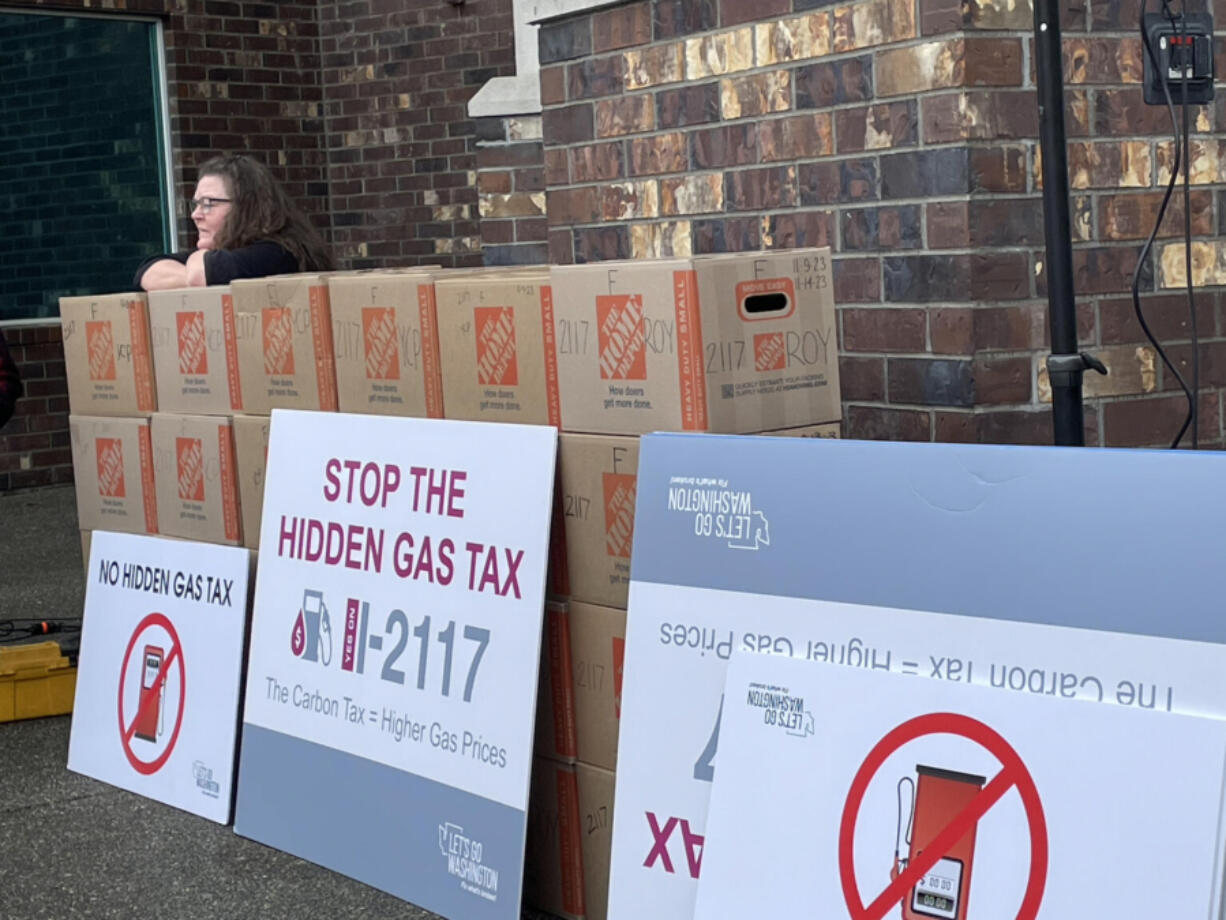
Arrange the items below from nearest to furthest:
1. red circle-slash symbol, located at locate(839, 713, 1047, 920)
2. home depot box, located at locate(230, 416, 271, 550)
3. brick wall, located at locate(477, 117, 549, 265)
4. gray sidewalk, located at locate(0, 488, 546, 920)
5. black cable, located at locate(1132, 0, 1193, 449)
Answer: red circle-slash symbol, located at locate(839, 713, 1047, 920) → gray sidewalk, located at locate(0, 488, 546, 920) → black cable, located at locate(1132, 0, 1193, 449) → home depot box, located at locate(230, 416, 271, 550) → brick wall, located at locate(477, 117, 549, 265)

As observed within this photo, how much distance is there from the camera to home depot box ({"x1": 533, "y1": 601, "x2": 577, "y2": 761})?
316 cm

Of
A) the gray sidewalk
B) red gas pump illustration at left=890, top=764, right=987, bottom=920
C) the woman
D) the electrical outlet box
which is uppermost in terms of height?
the electrical outlet box

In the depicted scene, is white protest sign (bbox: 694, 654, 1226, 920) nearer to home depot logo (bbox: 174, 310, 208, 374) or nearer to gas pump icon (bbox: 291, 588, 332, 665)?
gas pump icon (bbox: 291, 588, 332, 665)

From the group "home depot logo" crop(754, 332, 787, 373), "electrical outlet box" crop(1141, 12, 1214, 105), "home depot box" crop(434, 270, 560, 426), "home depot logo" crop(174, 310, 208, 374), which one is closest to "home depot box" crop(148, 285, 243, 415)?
"home depot logo" crop(174, 310, 208, 374)

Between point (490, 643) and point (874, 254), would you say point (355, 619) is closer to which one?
point (490, 643)

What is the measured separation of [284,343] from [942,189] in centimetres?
154

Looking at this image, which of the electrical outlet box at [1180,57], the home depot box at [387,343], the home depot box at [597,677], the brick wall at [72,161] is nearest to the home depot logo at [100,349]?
the home depot box at [387,343]

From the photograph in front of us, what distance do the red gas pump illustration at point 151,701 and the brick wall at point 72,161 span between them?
6.01m

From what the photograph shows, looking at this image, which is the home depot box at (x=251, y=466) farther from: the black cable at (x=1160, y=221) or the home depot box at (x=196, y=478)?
the black cable at (x=1160, y=221)

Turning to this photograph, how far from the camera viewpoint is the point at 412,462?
338 centimetres

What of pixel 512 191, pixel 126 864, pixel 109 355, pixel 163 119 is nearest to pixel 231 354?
pixel 109 355

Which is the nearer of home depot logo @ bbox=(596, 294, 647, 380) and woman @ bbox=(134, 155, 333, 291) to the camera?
home depot logo @ bbox=(596, 294, 647, 380)

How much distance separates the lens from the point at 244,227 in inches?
189

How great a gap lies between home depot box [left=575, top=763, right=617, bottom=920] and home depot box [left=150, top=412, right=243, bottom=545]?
52.4 inches
